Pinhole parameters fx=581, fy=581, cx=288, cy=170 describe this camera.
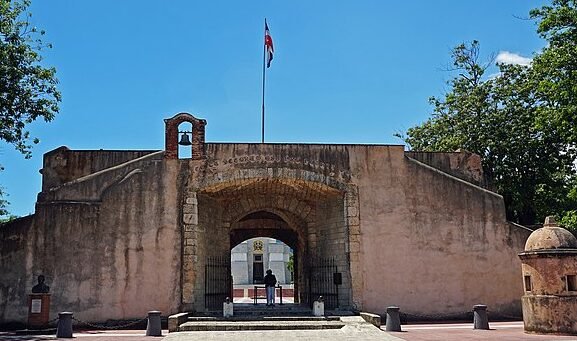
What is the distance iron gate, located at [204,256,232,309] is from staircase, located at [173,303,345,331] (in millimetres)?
1040

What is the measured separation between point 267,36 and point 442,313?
10920 millimetres

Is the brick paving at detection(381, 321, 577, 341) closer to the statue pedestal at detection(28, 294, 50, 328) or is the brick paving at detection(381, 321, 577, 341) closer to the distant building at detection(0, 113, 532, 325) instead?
the distant building at detection(0, 113, 532, 325)

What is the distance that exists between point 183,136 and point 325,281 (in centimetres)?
633

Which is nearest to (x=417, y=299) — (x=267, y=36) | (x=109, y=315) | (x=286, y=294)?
(x=109, y=315)

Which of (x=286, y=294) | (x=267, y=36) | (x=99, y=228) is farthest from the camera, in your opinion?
(x=286, y=294)

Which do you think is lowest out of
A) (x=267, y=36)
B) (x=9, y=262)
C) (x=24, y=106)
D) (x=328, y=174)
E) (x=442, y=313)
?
(x=442, y=313)

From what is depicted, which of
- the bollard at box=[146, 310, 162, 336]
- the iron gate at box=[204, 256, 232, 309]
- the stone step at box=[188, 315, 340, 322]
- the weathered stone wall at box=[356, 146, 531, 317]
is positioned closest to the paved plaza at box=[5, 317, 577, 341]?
the bollard at box=[146, 310, 162, 336]

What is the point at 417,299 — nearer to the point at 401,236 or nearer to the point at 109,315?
the point at 401,236

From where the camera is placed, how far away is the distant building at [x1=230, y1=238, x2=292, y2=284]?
52.9m

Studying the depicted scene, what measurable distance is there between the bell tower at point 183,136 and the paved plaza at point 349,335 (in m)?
5.18

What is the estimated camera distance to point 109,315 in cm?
1603

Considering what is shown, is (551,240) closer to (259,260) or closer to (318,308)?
(318,308)

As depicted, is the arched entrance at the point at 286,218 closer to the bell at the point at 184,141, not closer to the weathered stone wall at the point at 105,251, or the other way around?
the weathered stone wall at the point at 105,251

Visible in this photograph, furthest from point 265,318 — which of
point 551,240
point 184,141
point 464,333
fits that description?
point 551,240
